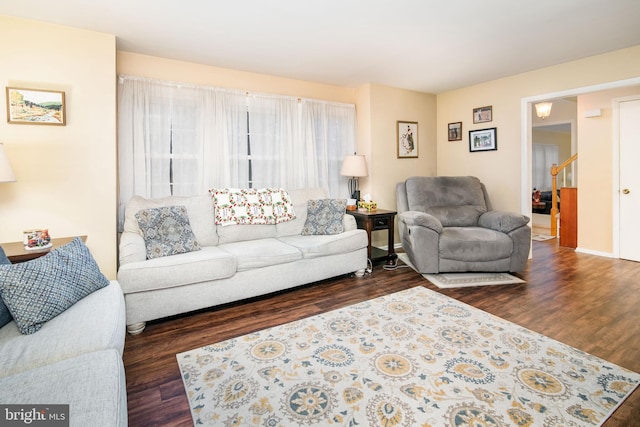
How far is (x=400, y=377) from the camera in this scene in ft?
6.04

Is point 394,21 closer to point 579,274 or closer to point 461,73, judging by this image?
point 461,73

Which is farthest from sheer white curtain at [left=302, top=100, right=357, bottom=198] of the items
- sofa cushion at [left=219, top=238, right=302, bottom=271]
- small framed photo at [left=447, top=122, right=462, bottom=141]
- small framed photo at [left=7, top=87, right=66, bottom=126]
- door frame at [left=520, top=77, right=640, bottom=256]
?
small framed photo at [left=7, top=87, right=66, bottom=126]

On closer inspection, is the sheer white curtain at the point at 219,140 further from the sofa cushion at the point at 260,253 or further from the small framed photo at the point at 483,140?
Result: the small framed photo at the point at 483,140

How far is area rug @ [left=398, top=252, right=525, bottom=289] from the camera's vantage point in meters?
3.39

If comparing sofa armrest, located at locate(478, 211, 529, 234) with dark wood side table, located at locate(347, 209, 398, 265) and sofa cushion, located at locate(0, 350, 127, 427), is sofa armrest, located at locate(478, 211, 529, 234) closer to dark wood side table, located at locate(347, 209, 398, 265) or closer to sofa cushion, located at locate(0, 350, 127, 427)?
dark wood side table, located at locate(347, 209, 398, 265)

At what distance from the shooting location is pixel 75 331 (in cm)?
147

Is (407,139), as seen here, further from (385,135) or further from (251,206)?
(251,206)

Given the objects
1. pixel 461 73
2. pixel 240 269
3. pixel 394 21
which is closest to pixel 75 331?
pixel 240 269

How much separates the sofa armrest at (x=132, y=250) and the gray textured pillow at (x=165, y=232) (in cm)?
6

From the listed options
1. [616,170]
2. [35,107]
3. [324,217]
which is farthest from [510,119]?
[35,107]

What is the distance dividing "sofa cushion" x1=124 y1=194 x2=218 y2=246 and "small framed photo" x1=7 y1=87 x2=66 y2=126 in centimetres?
88

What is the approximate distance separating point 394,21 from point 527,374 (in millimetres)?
2707

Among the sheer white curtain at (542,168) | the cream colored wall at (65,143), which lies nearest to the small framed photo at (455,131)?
the cream colored wall at (65,143)

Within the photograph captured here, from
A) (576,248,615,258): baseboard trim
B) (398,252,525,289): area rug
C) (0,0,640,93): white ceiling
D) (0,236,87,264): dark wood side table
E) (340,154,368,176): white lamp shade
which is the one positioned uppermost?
(0,0,640,93): white ceiling
